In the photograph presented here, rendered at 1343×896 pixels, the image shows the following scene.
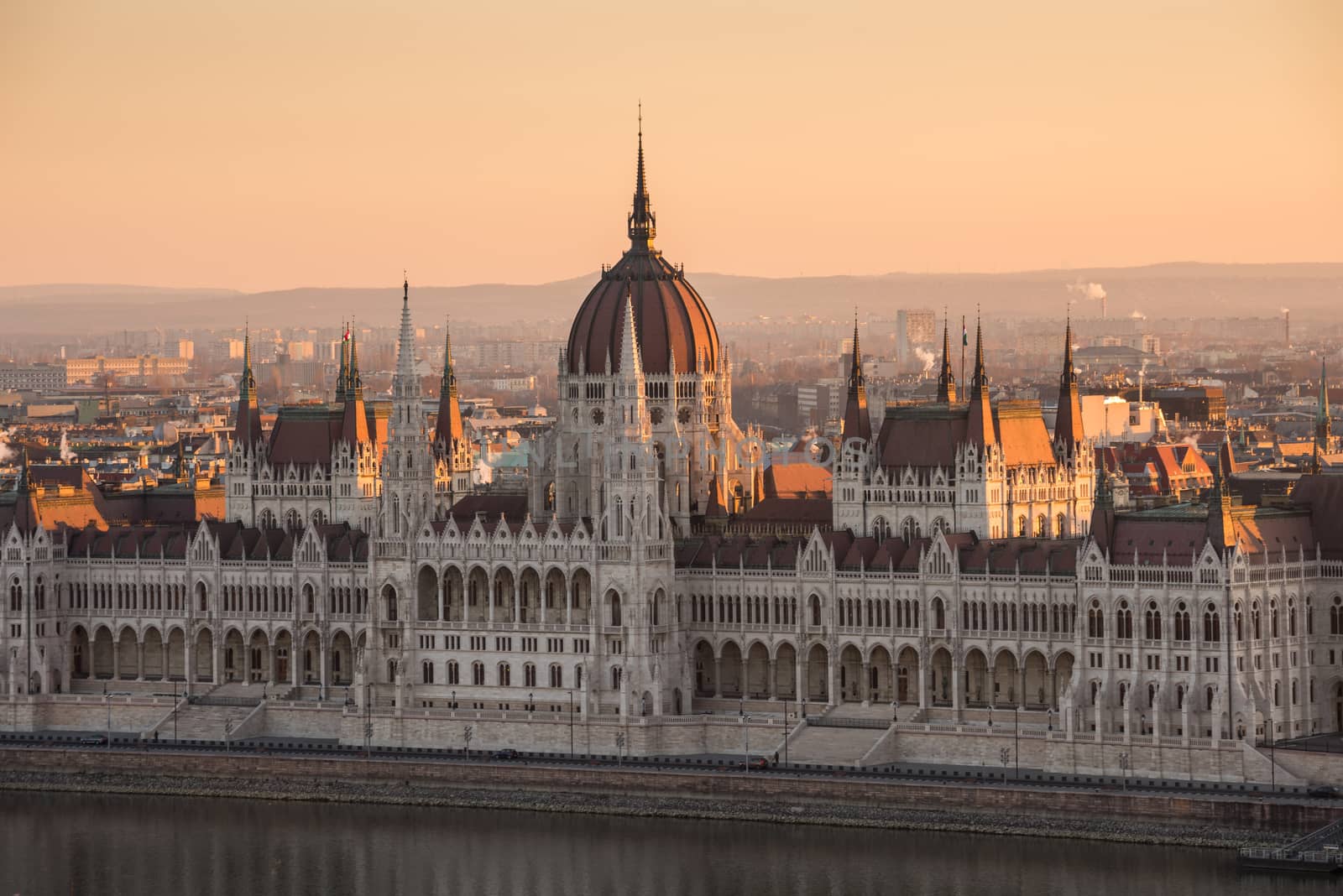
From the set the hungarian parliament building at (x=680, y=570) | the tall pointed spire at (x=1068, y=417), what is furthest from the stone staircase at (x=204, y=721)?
the tall pointed spire at (x=1068, y=417)

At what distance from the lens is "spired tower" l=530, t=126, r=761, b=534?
18075 centimetres

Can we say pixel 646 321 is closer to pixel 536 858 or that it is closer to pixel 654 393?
pixel 654 393

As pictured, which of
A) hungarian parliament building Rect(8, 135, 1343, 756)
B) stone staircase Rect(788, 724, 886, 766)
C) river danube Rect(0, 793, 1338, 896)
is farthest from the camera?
stone staircase Rect(788, 724, 886, 766)

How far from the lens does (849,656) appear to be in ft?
552

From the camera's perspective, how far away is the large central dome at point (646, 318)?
181375mm

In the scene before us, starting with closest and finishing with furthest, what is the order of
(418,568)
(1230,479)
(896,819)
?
(896,819) < (418,568) < (1230,479)

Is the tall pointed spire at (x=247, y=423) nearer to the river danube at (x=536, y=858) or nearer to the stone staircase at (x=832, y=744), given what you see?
the river danube at (x=536, y=858)

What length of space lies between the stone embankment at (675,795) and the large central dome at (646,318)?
2539 cm

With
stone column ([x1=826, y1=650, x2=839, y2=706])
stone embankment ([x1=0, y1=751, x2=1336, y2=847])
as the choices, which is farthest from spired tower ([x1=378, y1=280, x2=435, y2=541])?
stone column ([x1=826, y1=650, x2=839, y2=706])

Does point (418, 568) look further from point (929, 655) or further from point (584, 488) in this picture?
point (929, 655)

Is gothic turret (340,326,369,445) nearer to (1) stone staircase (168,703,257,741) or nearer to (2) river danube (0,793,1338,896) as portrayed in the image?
(1) stone staircase (168,703,257,741)

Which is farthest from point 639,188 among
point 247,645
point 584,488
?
point 247,645

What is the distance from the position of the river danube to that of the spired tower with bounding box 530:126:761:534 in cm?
2440

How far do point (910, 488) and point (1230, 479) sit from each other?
27.7 metres
